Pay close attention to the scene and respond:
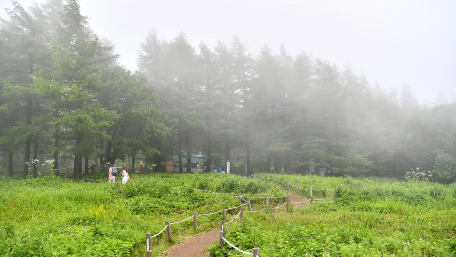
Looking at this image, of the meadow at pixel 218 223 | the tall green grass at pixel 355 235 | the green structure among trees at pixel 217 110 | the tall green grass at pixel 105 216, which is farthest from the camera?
the green structure among trees at pixel 217 110

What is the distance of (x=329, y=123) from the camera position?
31391 millimetres

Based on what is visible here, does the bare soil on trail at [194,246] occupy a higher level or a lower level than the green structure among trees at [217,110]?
lower

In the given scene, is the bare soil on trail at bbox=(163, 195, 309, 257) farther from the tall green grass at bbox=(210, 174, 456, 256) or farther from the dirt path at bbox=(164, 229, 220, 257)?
the tall green grass at bbox=(210, 174, 456, 256)

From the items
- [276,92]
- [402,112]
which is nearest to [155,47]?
[276,92]

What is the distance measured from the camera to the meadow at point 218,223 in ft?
17.5

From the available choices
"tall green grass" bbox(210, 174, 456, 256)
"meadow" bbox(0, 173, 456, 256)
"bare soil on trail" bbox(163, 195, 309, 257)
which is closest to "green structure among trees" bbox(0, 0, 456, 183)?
"meadow" bbox(0, 173, 456, 256)

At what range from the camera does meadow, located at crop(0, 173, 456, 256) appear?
5344mm

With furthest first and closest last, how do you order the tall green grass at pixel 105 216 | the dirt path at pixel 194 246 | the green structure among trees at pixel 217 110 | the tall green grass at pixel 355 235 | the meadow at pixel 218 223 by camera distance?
the green structure among trees at pixel 217 110, the dirt path at pixel 194 246, the tall green grass at pixel 105 216, the meadow at pixel 218 223, the tall green grass at pixel 355 235

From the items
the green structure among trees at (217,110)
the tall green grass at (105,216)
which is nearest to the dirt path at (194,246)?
the tall green grass at (105,216)

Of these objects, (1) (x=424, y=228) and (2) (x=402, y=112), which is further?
(2) (x=402, y=112)

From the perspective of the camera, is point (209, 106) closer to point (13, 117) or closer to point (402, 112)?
point (13, 117)

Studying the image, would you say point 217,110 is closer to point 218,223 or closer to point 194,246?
point 218,223

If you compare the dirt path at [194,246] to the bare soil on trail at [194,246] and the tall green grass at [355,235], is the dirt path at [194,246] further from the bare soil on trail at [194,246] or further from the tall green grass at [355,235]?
the tall green grass at [355,235]

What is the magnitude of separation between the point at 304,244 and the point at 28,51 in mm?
25756
